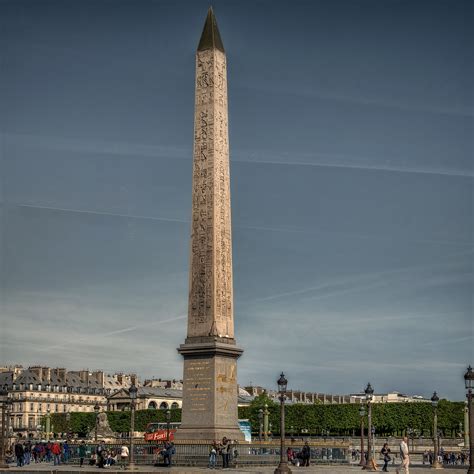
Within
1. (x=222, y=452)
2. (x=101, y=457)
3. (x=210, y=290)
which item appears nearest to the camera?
(x=222, y=452)

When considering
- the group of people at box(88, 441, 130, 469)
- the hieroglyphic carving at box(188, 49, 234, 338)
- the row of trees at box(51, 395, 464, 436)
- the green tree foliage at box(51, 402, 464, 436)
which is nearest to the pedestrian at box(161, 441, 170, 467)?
the group of people at box(88, 441, 130, 469)

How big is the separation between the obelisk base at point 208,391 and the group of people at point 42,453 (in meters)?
12.0

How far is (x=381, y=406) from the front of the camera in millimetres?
92062

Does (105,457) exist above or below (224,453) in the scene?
below

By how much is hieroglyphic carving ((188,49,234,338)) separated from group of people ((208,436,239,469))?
3.60 m

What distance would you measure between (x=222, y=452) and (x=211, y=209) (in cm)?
823

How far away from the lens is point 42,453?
55031mm

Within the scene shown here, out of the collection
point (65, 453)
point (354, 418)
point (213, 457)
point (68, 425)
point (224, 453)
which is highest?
point (354, 418)

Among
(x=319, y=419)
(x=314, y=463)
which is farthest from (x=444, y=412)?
(x=314, y=463)

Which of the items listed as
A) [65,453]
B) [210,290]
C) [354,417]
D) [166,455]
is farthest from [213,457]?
[354,417]

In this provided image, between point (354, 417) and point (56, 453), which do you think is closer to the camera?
point (56, 453)

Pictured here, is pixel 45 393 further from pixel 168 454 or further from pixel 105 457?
pixel 168 454

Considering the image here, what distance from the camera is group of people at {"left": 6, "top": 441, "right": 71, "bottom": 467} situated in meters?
43.1

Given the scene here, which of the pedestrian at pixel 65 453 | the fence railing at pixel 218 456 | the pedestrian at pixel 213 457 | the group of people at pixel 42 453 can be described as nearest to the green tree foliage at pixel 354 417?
the group of people at pixel 42 453
